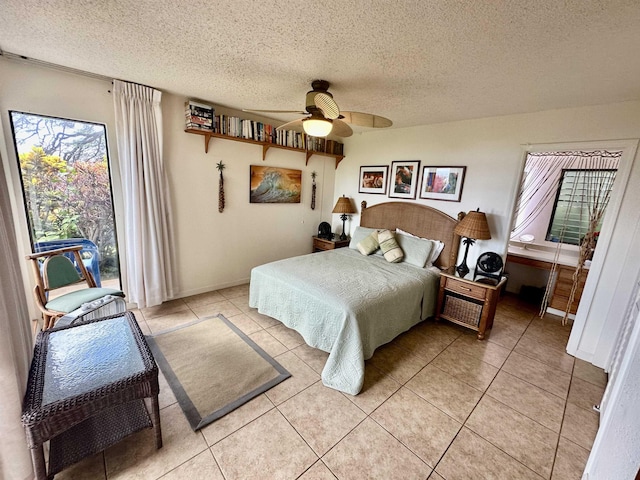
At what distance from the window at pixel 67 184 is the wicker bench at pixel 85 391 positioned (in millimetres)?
1425

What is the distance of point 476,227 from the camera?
114 inches

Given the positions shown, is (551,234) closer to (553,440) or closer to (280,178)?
(553,440)

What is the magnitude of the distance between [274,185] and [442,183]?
239 cm

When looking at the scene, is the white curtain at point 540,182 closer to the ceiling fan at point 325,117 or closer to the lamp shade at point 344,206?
the lamp shade at point 344,206

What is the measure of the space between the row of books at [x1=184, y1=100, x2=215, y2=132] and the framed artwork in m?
0.80

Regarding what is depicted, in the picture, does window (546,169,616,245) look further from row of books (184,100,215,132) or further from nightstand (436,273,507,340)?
row of books (184,100,215,132)

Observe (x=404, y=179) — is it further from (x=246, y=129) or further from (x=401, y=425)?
(x=401, y=425)

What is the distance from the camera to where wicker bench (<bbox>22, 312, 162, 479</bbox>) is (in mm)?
1159

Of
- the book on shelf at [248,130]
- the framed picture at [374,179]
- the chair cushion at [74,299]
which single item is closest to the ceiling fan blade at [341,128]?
the book on shelf at [248,130]

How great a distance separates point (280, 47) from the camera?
5.74 feet

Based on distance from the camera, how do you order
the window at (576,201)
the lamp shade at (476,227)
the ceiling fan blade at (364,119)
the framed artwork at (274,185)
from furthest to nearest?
the framed artwork at (274,185) → the window at (576,201) → the lamp shade at (476,227) → the ceiling fan blade at (364,119)

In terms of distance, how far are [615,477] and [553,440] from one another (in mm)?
730

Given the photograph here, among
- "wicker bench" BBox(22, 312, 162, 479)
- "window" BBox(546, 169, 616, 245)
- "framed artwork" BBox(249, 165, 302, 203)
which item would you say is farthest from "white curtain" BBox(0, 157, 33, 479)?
"window" BBox(546, 169, 616, 245)

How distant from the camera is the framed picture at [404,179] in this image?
3.73 metres
